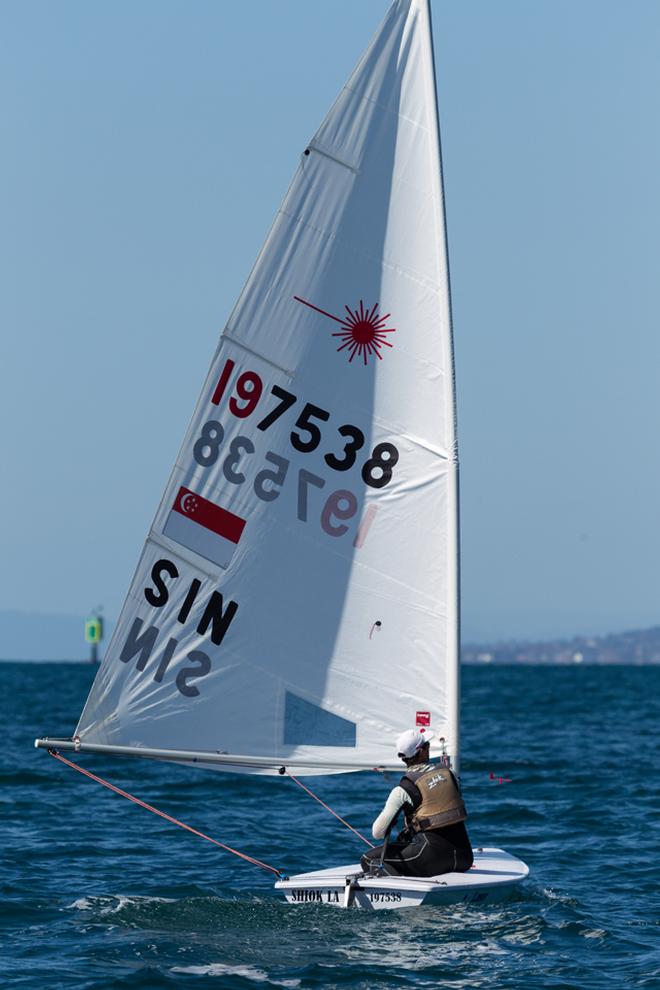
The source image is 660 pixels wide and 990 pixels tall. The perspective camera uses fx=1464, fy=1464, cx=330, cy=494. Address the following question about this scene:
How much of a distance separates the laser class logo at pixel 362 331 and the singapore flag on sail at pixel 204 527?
1910 mm

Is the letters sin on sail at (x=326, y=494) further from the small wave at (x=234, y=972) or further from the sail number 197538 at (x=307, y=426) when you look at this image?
the small wave at (x=234, y=972)

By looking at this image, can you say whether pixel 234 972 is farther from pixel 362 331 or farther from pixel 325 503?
pixel 362 331

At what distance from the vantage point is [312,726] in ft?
45.4

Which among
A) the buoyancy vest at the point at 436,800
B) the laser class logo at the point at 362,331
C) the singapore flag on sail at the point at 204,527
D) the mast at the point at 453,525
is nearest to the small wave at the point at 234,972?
the buoyancy vest at the point at 436,800

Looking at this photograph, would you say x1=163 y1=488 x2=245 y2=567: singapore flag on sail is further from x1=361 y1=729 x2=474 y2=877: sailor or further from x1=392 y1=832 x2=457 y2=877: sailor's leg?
x1=392 y1=832 x2=457 y2=877: sailor's leg

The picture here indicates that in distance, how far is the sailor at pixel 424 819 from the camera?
1289cm

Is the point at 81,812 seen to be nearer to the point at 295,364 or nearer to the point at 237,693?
the point at 237,693

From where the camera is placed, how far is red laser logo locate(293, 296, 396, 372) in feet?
45.2

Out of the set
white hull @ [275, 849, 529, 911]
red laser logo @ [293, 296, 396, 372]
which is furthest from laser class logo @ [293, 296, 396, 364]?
white hull @ [275, 849, 529, 911]

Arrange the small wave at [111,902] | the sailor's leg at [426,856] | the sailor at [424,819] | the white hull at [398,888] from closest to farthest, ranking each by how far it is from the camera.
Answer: the white hull at [398,888], the sailor at [424,819], the sailor's leg at [426,856], the small wave at [111,902]

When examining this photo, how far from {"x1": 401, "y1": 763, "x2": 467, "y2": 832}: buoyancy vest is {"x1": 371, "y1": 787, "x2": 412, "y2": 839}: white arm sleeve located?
92 millimetres

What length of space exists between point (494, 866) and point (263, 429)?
4.64 metres

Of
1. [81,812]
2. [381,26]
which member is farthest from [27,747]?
[381,26]

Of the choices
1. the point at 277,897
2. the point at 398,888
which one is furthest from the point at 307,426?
the point at 277,897
